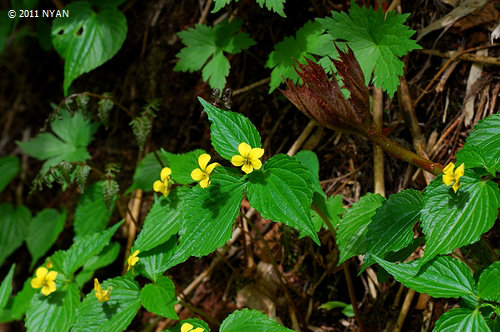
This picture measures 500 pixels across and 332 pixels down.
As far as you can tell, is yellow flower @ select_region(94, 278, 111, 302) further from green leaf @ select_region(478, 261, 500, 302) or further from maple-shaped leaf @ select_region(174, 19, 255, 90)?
green leaf @ select_region(478, 261, 500, 302)

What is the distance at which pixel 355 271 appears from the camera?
230cm

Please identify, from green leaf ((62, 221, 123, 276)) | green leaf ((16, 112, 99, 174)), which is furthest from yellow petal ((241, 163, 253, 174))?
green leaf ((16, 112, 99, 174))

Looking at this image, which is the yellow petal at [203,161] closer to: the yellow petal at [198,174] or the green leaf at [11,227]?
the yellow petal at [198,174]

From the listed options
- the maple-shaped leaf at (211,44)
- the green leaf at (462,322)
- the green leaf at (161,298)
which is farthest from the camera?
the maple-shaped leaf at (211,44)

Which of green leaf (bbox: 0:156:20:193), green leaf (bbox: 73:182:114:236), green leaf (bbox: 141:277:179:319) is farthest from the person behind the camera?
green leaf (bbox: 0:156:20:193)

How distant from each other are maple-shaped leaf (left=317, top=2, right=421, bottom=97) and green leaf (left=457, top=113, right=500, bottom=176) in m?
0.44

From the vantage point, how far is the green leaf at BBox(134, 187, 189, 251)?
1979 millimetres

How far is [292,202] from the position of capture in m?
1.60

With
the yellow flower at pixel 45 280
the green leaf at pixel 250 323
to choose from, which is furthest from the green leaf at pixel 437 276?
the yellow flower at pixel 45 280

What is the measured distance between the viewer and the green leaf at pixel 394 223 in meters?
1.62

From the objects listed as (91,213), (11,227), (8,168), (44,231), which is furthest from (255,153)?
(8,168)

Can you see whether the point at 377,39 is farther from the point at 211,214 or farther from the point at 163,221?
the point at 163,221

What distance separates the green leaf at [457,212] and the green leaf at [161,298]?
1052mm

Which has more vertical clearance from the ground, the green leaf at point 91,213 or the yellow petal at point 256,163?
the yellow petal at point 256,163
